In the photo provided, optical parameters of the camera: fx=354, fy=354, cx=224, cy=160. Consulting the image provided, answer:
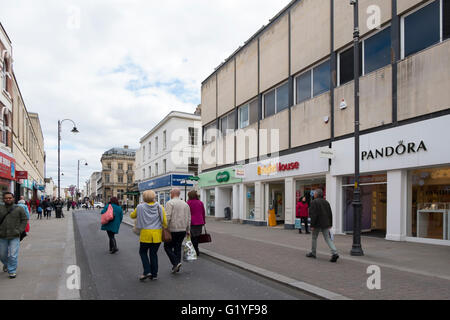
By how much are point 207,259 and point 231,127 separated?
15970 millimetres

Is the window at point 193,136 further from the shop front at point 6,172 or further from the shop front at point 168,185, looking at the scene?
the shop front at point 6,172

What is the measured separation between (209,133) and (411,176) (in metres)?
17.9

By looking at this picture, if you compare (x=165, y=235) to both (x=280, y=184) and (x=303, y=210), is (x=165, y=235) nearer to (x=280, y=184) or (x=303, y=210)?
(x=303, y=210)

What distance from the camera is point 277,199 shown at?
20.6m

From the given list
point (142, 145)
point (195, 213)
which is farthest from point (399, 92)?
point (142, 145)

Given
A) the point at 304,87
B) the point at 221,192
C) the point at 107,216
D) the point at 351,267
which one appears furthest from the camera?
the point at 221,192

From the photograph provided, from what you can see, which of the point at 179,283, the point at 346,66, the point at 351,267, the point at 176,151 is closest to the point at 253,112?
the point at 346,66

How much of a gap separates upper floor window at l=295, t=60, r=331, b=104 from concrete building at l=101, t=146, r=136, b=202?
78.6 metres

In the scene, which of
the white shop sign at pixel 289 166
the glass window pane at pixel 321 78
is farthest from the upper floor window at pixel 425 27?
the white shop sign at pixel 289 166

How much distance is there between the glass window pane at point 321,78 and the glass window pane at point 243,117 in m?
6.75

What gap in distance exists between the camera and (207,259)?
9.34 metres

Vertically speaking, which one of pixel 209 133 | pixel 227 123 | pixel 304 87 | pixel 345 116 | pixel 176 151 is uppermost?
pixel 304 87

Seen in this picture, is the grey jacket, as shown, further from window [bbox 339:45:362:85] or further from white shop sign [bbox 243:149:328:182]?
window [bbox 339:45:362:85]
